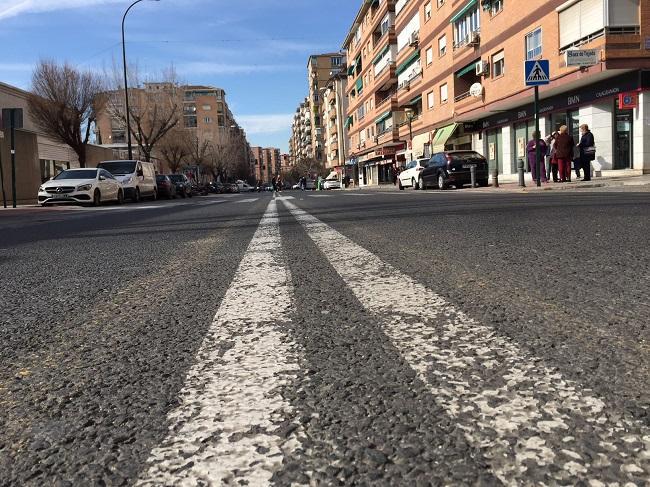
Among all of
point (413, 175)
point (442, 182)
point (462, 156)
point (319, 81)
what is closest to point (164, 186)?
point (413, 175)

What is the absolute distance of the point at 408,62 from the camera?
43.2m

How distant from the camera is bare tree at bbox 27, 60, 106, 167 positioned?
3244cm

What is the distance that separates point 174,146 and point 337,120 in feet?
102

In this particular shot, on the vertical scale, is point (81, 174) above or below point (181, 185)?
below

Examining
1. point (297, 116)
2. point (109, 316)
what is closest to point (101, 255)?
point (109, 316)

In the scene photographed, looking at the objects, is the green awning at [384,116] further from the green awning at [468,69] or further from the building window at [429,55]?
the green awning at [468,69]

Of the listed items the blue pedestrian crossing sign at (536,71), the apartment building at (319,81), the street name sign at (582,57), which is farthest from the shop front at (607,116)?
the apartment building at (319,81)

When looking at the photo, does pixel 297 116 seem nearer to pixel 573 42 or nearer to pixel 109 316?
pixel 573 42

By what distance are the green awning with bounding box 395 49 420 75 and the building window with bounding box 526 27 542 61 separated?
55.9 feet

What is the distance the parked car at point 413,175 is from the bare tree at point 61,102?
2005cm

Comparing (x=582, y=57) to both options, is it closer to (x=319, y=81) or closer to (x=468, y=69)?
(x=468, y=69)

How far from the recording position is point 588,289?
2877 millimetres

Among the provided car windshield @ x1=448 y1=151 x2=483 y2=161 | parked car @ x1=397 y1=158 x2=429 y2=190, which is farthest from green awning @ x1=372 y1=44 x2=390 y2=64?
car windshield @ x1=448 y1=151 x2=483 y2=161

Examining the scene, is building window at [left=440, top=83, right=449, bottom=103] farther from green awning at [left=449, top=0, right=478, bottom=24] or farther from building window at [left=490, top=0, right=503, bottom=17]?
building window at [left=490, top=0, right=503, bottom=17]
